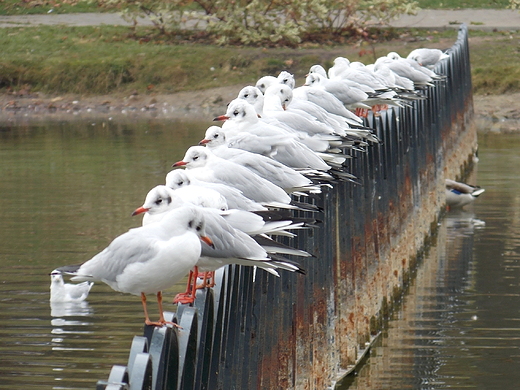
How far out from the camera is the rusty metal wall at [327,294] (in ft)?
13.6

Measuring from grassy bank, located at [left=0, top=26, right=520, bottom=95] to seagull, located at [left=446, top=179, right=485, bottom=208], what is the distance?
10.5 m

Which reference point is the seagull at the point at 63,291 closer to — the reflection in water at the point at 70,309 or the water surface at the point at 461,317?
the reflection in water at the point at 70,309

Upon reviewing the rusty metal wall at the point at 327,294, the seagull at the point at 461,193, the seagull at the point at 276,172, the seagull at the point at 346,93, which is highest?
the seagull at the point at 276,172

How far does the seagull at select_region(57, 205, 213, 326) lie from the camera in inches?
161

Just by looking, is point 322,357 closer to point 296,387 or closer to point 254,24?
point 296,387

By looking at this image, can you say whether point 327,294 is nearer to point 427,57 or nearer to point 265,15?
→ point 427,57

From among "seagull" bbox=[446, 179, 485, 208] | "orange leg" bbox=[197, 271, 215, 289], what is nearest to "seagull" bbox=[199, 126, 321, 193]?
"orange leg" bbox=[197, 271, 215, 289]

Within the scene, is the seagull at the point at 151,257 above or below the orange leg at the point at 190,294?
above

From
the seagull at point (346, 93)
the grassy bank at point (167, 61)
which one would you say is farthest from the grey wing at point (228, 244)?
the grassy bank at point (167, 61)

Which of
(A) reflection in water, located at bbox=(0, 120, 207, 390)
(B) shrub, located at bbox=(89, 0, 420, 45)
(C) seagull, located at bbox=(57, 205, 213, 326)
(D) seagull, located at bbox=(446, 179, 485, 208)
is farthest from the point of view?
(B) shrub, located at bbox=(89, 0, 420, 45)

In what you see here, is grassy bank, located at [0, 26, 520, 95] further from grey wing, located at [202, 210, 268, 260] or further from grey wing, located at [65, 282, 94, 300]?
grey wing, located at [202, 210, 268, 260]

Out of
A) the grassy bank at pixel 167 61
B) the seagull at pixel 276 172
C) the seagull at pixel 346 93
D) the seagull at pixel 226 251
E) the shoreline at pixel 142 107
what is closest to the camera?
the seagull at pixel 226 251

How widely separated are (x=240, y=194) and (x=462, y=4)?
2687 centimetres

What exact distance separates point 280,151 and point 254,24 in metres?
21.5
